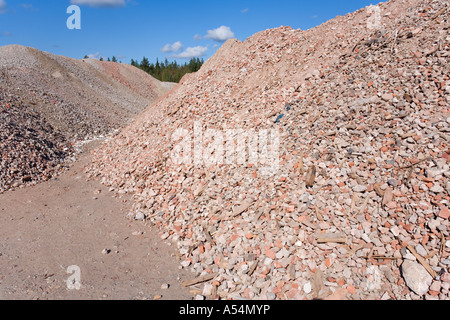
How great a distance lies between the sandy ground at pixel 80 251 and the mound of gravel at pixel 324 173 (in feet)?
1.72

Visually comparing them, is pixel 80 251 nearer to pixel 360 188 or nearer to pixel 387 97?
pixel 360 188

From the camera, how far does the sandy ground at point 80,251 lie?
197 inches

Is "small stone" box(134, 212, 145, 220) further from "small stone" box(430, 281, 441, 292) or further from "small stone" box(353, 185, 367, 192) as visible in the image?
"small stone" box(430, 281, 441, 292)

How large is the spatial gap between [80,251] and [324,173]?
5.32 m

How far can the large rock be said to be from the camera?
3.92 m

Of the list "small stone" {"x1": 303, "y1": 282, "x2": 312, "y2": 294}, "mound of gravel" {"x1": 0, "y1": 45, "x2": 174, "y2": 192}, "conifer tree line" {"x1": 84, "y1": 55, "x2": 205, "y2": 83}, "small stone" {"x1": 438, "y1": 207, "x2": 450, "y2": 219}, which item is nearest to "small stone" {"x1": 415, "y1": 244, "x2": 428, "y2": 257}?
"small stone" {"x1": 438, "y1": 207, "x2": 450, "y2": 219}

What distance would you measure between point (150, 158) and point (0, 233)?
407cm

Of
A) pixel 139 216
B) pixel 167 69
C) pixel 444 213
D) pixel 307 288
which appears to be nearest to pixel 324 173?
pixel 444 213

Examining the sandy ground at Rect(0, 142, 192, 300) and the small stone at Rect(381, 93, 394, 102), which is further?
the small stone at Rect(381, 93, 394, 102)

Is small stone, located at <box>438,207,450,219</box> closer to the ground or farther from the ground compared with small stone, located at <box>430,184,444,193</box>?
closer to the ground

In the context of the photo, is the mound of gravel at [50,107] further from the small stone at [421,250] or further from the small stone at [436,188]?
the small stone at [436,188]

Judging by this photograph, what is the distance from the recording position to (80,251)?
6102 mm

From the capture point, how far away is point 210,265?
543 centimetres

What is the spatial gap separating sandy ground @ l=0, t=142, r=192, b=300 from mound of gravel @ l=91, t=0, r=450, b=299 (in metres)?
0.52
